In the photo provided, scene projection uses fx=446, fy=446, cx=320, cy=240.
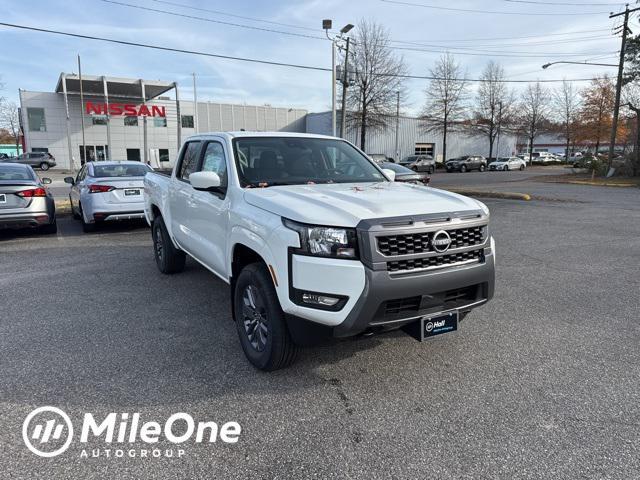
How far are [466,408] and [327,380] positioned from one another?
1.01m

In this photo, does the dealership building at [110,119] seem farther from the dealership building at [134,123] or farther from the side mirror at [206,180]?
the side mirror at [206,180]

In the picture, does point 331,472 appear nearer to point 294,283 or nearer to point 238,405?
point 238,405

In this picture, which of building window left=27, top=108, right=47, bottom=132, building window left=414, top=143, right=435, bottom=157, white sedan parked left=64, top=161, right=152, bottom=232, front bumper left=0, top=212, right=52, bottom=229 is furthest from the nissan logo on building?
building window left=414, top=143, right=435, bottom=157

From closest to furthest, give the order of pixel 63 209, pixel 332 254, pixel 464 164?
pixel 332 254 < pixel 63 209 < pixel 464 164

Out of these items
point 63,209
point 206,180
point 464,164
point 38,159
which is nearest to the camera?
point 206,180

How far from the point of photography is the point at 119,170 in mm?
9977

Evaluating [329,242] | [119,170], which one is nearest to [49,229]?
[119,170]

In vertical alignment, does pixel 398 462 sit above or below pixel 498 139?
below

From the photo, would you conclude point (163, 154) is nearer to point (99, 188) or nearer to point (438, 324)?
point (99, 188)

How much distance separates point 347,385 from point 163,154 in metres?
51.2

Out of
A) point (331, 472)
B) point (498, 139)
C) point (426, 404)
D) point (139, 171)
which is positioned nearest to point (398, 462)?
point (331, 472)

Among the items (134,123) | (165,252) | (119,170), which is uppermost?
(134,123)

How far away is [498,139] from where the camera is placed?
188ft

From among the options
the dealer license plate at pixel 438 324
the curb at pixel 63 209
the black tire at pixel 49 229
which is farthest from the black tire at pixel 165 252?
the curb at pixel 63 209
